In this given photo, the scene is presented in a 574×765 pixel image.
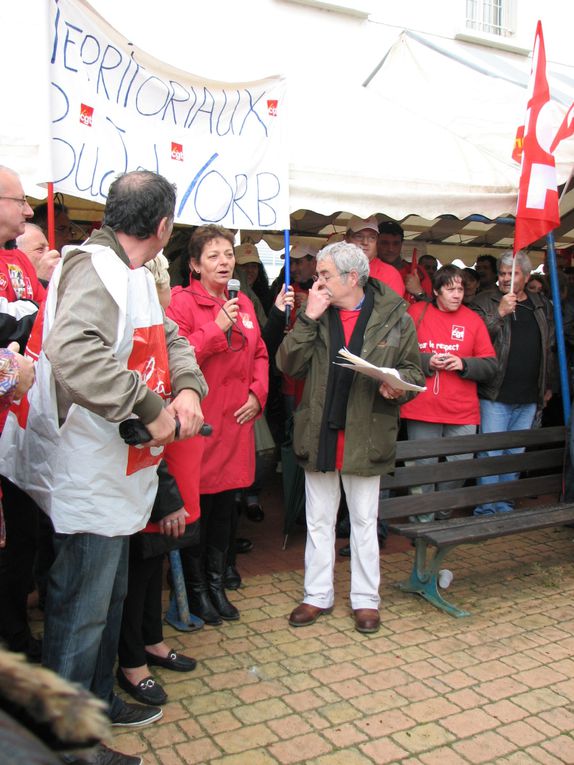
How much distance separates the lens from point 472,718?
322 centimetres

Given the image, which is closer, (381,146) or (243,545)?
(381,146)

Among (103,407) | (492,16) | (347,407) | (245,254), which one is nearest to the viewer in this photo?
(103,407)

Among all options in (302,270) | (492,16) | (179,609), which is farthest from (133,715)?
(492,16)

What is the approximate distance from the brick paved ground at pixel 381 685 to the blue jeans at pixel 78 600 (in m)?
0.56

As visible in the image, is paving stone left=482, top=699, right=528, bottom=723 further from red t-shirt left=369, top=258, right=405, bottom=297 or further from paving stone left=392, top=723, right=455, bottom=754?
red t-shirt left=369, top=258, right=405, bottom=297

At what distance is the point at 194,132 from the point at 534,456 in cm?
324

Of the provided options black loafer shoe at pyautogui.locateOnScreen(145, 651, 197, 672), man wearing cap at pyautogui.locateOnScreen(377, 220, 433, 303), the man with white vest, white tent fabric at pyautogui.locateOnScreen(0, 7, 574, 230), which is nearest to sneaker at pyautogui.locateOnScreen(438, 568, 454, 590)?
black loafer shoe at pyautogui.locateOnScreen(145, 651, 197, 672)

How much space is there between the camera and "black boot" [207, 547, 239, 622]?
4133 mm

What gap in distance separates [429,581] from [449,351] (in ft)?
5.94

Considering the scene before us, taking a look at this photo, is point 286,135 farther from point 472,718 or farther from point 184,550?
point 472,718

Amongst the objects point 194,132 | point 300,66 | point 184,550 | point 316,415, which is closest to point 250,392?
point 316,415

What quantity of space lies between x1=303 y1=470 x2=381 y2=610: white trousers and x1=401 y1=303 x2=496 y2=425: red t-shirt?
57.3 inches

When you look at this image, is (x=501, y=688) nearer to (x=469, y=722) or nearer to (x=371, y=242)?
(x=469, y=722)

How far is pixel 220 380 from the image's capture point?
4129mm
